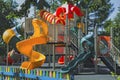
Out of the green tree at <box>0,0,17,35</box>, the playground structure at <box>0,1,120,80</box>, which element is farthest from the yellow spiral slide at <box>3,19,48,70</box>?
the green tree at <box>0,0,17,35</box>

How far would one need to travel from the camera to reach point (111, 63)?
2339 cm

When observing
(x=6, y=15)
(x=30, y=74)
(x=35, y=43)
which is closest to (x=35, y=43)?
(x=35, y=43)

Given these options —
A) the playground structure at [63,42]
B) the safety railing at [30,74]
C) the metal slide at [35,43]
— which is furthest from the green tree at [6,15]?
the safety railing at [30,74]

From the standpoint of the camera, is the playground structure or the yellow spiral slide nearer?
the yellow spiral slide

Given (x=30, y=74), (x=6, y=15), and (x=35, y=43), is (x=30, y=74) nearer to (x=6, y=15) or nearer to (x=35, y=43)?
(x=35, y=43)

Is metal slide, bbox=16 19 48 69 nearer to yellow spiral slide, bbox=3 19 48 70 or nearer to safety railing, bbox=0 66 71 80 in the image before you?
yellow spiral slide, bbox=3 19 48 70

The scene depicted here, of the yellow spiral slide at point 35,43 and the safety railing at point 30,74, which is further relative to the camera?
the yellow spiral slide at point 35,43

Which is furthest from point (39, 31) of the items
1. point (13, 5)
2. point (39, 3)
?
point (13, 5)

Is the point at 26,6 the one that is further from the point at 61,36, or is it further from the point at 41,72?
the point at 41,72

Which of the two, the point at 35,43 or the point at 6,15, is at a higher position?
the point at 6,15

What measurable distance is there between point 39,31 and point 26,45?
1220mm

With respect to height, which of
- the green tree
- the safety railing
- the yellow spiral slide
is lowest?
the safety railing

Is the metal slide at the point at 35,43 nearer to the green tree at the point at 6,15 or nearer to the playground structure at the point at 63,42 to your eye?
the playground structure at the point at 63,42

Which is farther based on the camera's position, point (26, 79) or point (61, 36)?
point (61, 36)
